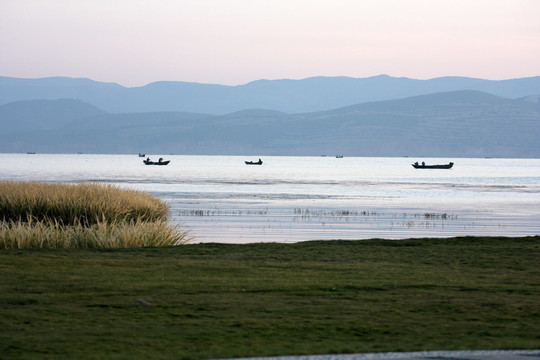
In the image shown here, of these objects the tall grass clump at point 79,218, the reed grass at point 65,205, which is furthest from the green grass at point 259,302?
the reed grass at point 65,205

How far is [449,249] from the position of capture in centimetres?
2120

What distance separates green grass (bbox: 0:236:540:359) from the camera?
1047cm

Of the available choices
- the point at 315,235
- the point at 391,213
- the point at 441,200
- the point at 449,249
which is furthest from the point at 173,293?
the point at 441,200

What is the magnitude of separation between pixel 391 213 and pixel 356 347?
120ft

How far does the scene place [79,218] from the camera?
2642cm

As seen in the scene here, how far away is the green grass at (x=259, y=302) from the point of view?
10469mm

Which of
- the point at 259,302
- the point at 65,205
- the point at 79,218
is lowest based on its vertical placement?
the point at 259,302

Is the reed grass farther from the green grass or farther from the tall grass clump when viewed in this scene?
the green grass

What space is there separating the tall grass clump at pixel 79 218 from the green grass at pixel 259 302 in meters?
1.49

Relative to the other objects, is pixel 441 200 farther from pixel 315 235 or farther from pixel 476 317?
pixel 476 317

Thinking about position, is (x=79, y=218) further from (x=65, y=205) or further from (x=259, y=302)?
(x=259, y=302)

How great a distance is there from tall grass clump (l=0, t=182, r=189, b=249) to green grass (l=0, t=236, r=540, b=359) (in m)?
1.49

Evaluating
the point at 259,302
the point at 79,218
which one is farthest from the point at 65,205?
the point at 259,302

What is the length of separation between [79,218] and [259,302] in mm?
14131
